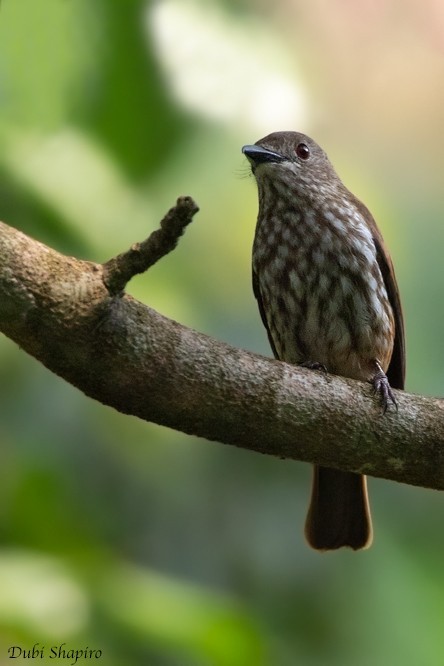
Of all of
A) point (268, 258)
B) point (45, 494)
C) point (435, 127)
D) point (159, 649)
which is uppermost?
point (435, 127)

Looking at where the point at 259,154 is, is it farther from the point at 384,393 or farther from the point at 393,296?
the point at 384,393

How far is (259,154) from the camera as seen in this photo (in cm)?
369

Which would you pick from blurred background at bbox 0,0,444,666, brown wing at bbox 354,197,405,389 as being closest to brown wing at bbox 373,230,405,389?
brown wing at bbox 354,197,405,389

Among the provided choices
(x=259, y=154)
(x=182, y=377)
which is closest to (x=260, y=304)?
(x=259, y=154)

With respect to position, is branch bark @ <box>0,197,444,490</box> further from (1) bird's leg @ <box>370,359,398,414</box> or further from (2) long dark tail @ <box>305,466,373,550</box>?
(2) long dark tail @ <box>305,466,373,550</box>

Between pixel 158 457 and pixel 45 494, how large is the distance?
64 centimetres

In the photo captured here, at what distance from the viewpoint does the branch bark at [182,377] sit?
2.29m

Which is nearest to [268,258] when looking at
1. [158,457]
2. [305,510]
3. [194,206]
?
[158,457]

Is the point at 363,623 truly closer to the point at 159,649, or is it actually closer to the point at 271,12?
the point at 159,649

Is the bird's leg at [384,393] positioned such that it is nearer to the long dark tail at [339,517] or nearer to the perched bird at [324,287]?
the perched bird at [324,287]

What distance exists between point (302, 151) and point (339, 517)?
49.5 inches

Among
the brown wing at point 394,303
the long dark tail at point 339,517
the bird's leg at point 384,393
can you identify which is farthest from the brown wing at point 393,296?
the bird's leg at point 384,393

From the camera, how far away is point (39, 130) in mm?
3414

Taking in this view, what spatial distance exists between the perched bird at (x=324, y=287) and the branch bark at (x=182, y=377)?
22.8 inches
